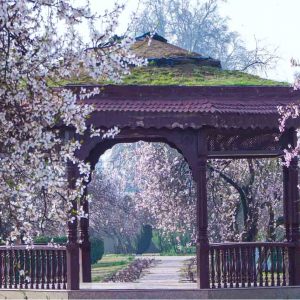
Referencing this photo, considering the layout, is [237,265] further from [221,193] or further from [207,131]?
[221,193]

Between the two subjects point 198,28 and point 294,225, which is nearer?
point 294,225

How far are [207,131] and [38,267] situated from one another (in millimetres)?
3585

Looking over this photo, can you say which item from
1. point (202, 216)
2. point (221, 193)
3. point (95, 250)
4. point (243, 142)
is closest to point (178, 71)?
point (243, 142)

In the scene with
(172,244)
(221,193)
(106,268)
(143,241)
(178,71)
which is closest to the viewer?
(178,71)

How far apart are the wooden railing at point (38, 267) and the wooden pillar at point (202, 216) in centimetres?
219

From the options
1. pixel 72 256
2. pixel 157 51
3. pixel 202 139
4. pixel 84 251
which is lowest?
pixel 72 256

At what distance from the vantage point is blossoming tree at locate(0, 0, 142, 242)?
786 centimetres

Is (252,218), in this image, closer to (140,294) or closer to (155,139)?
(155,139)

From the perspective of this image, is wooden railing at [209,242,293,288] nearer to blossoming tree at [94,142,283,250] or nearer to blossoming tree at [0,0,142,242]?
blossoming tree at [94,142,283,250]

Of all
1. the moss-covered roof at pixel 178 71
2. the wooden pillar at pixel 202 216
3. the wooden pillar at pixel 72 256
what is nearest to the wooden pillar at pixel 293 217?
the wooden pillar at pixel 202 216

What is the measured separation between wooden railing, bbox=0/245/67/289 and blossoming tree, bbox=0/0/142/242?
6730 mm

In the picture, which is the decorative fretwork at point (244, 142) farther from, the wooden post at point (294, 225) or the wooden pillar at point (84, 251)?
the wooden pillar at point (84, 251)

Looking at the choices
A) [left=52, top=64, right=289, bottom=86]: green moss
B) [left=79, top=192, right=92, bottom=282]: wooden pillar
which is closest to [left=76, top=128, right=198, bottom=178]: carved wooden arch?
[left=52, top=64, right=289, bottom=86]: green moss

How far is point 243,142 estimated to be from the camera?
1602 centimetres
